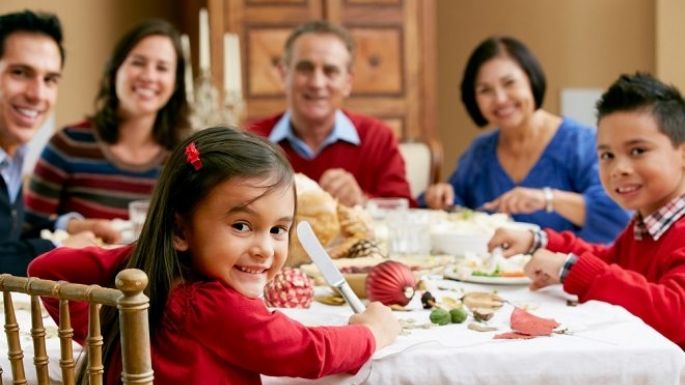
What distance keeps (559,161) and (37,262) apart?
1.77 metres

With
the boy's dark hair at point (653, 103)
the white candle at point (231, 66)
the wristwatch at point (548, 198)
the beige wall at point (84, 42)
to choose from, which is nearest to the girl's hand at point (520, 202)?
the wristwatch at point (548, 198)

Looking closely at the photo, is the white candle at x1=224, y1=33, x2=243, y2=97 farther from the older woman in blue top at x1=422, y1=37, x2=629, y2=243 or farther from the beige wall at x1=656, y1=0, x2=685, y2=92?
the beige wall at x1=656, y1=0, x2=685, y2=92

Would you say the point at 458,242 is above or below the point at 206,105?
below

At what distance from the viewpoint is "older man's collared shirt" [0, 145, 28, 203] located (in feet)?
6.98

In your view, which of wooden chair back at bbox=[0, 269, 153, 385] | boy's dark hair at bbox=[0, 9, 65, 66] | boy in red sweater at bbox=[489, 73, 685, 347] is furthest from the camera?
boy's dark hair at bbox=[0, 9, 65, 66]

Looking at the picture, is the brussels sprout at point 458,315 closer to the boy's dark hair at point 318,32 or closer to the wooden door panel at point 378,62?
the boy's dark hair at point 318,32

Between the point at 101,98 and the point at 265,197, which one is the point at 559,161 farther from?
the point at 265,197

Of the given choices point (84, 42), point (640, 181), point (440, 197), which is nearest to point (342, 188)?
point (440, 197)

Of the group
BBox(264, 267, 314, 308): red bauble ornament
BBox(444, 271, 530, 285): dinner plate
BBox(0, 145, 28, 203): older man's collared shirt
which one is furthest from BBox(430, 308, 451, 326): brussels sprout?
BBox(0, 145, 28, 203): older man's collared shirt

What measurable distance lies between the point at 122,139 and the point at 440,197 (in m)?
0.92

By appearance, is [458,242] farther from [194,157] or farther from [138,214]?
[194,157]

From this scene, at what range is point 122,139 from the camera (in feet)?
9.06

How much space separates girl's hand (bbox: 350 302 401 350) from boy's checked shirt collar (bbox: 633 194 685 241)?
1.95 ft

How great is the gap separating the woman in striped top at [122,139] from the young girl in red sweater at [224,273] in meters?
1.51
